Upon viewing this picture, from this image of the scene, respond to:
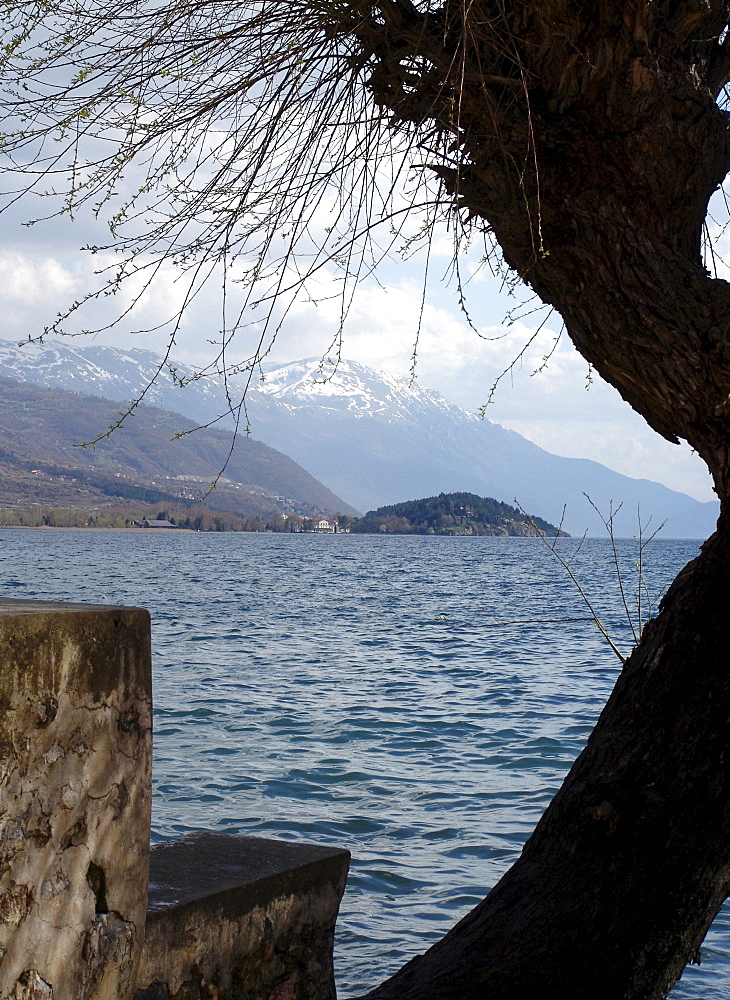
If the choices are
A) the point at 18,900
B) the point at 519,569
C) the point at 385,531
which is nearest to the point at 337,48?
the point at 18,900

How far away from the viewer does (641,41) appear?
3.12m

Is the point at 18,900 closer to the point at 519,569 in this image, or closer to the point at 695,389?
the point at 695,389

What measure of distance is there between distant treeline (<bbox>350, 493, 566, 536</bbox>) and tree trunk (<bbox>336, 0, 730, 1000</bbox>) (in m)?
140

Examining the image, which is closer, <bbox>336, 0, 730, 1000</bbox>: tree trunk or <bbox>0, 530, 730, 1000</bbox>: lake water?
<bbox>336, 0, 730, 1000</bbox>: tree trunk

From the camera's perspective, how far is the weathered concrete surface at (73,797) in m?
1.88

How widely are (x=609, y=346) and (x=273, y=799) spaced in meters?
7.46

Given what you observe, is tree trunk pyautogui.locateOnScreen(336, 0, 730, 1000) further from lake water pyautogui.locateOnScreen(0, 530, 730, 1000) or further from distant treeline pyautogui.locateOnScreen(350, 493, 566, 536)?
distant treeline pyautogui.locateOnScreen(350, 493, 566, 536)

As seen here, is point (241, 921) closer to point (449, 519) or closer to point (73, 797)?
point (73, 797)

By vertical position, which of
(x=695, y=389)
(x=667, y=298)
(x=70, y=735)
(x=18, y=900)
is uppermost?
(x=667, y=298)

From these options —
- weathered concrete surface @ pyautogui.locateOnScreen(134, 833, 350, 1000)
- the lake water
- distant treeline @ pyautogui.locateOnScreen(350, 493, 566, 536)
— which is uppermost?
distant treeline @ pyautogui.locateOnScreen(350, 493, 566, 536)

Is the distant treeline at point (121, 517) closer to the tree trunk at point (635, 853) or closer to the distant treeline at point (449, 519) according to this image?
the distant treeline at point (449, 519)

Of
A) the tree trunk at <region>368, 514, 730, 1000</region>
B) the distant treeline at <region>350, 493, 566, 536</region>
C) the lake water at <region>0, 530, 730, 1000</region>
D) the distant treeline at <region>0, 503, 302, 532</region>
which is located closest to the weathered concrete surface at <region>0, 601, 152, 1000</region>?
the tree trunk at <region>368, 514, 730, 1000</region>

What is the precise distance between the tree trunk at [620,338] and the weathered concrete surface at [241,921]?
1.03 feet

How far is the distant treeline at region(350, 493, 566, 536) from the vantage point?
149 m
